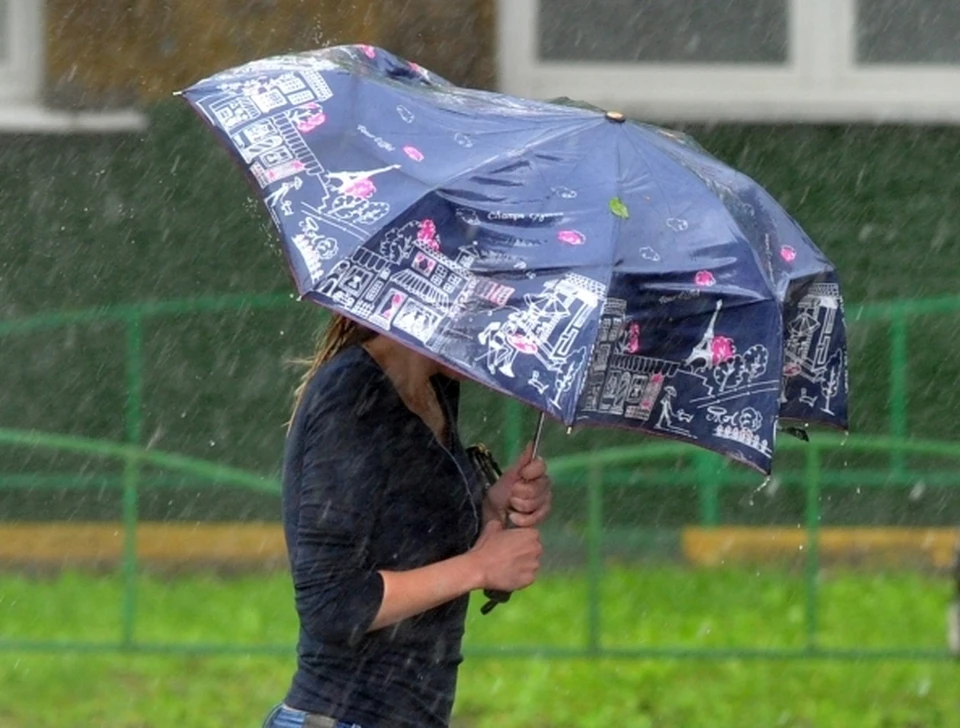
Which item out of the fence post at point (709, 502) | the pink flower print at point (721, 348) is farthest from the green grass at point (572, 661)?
the pink flower print at point (721, 348)

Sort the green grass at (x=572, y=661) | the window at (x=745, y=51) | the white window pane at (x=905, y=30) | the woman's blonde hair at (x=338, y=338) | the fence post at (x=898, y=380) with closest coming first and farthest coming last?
the woman's blonde hair at (x=338, y=338), the green grass at (x=572, y=661), the fence post at (x=898, y=380), the window at (x=745, y=51), the white window pane at (x=905, y=30)

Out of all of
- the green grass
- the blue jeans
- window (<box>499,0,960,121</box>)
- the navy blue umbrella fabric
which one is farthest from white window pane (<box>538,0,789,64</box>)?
the blue jeans

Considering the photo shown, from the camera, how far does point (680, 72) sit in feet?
27.0

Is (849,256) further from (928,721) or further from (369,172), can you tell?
(369,172)

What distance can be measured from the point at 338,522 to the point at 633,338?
1.80ft

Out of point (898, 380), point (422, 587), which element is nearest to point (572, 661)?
point (898, 380)

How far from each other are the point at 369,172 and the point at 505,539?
24.9 inches

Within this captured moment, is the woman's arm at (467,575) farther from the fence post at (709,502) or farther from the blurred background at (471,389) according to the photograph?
the fence post at (709,502)

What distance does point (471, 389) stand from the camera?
784cm

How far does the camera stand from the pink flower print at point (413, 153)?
9.70 ft

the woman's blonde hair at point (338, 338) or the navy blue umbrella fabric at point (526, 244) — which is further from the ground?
the navy blue umbrella fabric at point (526, 244)

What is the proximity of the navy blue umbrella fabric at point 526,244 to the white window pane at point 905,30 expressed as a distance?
5.37m

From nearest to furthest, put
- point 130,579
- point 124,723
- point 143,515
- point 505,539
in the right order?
point 505,539
point 124,723
point 130,579
point 143,515

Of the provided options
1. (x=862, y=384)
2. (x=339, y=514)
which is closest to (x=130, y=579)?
(x=862, y=384)
